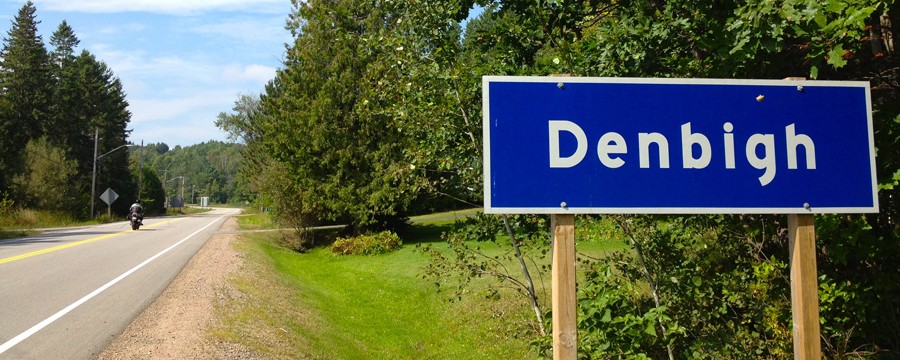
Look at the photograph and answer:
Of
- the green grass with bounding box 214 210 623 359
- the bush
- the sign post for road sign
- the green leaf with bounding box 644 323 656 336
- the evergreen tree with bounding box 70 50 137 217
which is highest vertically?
the evergreen tree with bounding box 70 50 137 217

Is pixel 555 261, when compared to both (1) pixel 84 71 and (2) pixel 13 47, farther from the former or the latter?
(1) pixel 84 71

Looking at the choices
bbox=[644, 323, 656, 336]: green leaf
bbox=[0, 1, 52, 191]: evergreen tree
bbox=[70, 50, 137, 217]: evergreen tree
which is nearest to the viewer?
bbox=[644, 323, 656, 336]: green leaf

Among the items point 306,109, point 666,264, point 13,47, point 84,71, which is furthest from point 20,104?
point 666,264

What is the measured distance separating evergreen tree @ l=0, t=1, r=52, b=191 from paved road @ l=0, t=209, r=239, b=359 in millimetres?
45075

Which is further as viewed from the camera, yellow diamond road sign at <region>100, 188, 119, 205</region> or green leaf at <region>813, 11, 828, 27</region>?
yellow diamond road sign at <region>100, 188, 119, 205</region>

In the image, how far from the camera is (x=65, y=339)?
7875 mm

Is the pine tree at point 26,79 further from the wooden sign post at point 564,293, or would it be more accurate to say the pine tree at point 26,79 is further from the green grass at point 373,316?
the wooden sign post at point 564,293

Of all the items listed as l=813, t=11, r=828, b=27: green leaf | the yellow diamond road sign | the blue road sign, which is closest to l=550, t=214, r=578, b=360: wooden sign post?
the blue road sign

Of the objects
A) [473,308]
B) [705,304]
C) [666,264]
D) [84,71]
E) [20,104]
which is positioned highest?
[84,71]

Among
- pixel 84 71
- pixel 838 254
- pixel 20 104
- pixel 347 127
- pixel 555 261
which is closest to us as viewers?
pixel 555 261

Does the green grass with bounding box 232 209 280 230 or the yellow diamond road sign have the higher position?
the yellow diamond road sign

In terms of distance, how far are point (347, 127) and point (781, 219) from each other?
72.1ft

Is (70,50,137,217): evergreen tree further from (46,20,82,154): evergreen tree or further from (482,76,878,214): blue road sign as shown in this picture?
(482,76,878,214): blue road sign

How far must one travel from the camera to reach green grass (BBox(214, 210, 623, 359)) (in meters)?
8.92
